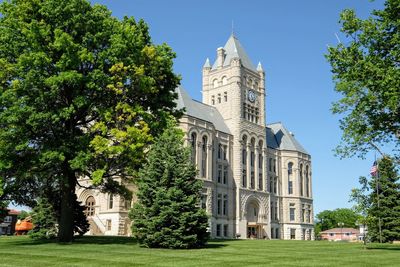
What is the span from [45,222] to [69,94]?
11.2 meters

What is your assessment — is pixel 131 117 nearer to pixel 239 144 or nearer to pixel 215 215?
pixel 215 215

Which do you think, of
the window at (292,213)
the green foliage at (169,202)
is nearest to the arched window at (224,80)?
the window at (292,213)

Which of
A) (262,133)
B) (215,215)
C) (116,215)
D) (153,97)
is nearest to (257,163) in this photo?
(262,133)

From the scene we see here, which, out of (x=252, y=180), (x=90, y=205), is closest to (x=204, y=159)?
(x=252, y=180)

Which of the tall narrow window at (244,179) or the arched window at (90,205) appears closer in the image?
the arched window at (90,205)

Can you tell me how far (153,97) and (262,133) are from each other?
3803cm

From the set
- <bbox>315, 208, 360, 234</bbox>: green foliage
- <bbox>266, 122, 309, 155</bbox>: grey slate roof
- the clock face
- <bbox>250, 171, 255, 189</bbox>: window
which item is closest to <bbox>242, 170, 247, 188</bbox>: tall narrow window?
<bbox>250, 171, 255, 189</bbox>: window

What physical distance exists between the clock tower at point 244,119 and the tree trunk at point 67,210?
34.3 meters

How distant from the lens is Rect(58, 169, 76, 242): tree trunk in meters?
24.7

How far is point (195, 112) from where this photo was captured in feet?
183

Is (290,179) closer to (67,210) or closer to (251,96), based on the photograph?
(251,96)

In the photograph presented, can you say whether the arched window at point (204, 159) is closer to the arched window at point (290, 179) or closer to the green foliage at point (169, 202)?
the arched window at point (290, 179)

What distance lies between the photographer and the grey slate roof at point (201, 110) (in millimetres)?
54875

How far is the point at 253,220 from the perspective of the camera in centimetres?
6094
